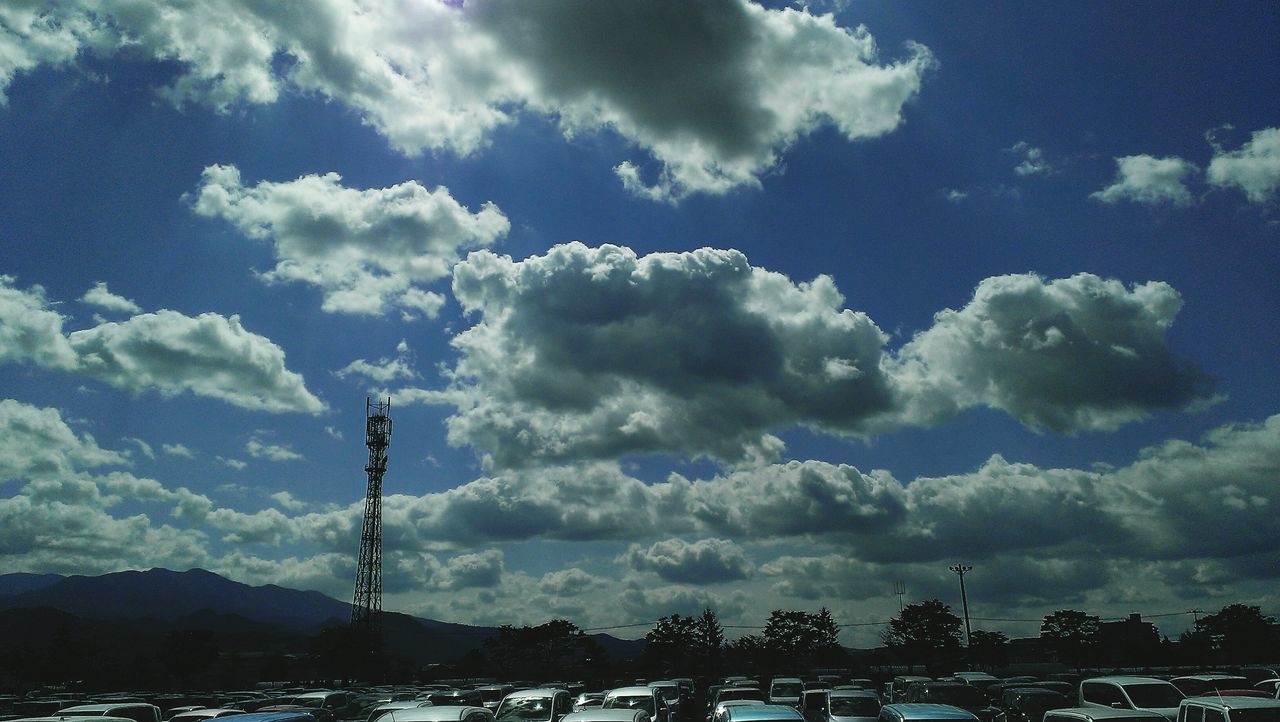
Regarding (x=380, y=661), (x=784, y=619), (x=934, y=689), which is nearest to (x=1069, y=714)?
(x=934, y=689)

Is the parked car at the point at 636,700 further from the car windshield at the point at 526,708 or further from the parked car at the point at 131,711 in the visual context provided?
the parked car at the point at 131,711

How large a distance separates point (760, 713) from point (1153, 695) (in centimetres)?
998

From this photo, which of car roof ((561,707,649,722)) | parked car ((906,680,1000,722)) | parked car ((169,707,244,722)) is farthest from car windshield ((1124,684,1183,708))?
parked car ((169,707,244,722))

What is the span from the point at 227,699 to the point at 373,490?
133ft

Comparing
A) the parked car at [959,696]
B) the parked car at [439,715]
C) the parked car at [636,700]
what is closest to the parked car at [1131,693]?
the parked car at [959,696]

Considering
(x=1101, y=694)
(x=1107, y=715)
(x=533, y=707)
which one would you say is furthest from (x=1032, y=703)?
(x=533, y=707)

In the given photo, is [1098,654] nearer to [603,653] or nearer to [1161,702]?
[603,653]

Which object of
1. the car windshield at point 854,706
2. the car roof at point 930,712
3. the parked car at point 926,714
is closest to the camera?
the parked car at point 926,714

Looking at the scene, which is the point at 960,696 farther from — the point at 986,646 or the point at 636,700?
the point at 986,646

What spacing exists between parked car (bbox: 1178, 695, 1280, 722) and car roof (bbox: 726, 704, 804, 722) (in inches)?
239

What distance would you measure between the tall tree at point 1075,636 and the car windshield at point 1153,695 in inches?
2794

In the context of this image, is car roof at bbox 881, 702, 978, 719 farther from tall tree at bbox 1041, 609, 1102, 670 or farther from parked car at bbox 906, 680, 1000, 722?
tall tree at bbox 1041, 609, 1102, 670

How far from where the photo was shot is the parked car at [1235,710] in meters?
11.9

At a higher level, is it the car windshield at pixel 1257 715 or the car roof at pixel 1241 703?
the car roof at pixel 1241 703
